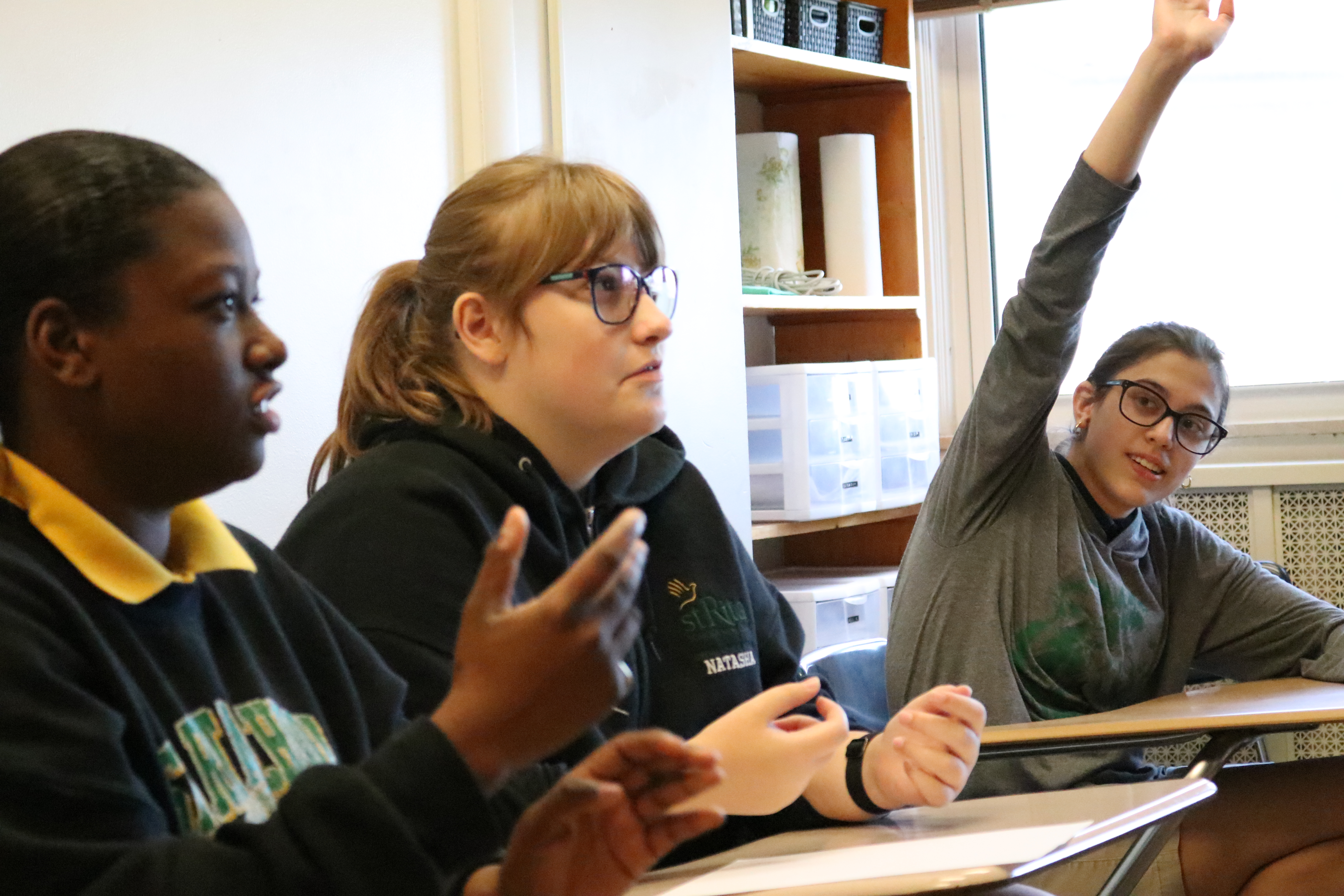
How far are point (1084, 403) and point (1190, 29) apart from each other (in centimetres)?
60

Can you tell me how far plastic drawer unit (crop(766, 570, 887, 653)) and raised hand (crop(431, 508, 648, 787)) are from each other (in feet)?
6.61

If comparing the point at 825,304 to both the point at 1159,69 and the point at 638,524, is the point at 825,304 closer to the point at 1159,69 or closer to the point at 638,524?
the point at 1159,69

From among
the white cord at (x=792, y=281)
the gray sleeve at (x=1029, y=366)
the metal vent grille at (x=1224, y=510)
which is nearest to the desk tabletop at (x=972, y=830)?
the gray sleeve at (x=1029, y=366)

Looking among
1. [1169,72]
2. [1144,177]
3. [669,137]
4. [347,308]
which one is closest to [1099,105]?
[1144,177]

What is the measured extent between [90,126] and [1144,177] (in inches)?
95.3

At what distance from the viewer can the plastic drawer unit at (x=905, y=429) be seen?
9.60ft

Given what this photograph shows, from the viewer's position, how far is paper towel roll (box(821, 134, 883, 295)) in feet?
9.76

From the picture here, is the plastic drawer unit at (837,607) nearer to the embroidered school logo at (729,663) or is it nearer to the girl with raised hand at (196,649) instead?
the embroidered school logo at (729,663)

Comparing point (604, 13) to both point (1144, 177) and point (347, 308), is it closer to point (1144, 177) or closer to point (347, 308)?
point (347, 308)

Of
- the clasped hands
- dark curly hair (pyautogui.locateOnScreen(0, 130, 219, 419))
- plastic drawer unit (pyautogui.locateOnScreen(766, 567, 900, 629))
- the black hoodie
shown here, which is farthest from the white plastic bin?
dark curly hair (pyautogui.locateOnScreen(0, 130, 219, 419))

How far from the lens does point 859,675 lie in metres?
1.95

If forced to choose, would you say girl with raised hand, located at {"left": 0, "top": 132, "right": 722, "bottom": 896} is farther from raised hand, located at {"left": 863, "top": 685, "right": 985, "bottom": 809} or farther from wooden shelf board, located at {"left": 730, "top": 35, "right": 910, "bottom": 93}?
wooden shelf board, located at {"left": 730, "top": 35, "right": 910, "bottom": 93}

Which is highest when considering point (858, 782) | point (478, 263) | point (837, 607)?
point (478, 263)

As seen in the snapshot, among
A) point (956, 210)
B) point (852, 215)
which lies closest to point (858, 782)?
point (852, 215)
